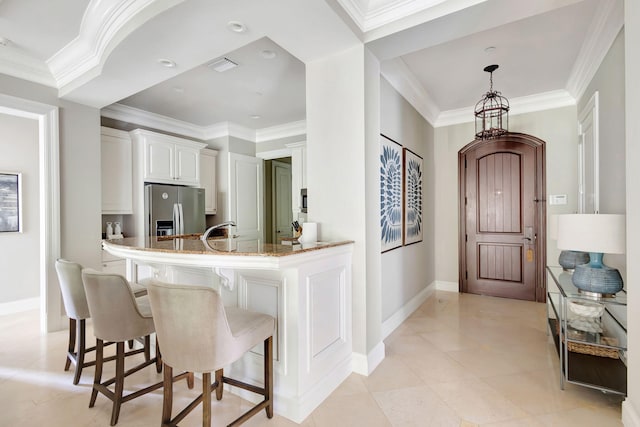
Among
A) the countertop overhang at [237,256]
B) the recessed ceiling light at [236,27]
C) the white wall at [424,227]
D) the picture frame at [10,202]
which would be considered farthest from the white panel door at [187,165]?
the white wall at [424,227]

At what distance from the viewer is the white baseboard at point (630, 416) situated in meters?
1.52

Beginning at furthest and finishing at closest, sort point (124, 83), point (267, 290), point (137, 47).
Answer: point (124, 83), point (137, 47), point (267, 290)

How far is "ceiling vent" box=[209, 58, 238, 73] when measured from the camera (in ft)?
9.86

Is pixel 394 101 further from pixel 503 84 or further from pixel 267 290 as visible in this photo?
pixel 267 290

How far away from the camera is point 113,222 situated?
423cm

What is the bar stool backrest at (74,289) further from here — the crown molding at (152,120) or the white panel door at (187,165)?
the crown molding at (152,120)

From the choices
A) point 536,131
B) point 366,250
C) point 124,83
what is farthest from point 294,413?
point 536,131

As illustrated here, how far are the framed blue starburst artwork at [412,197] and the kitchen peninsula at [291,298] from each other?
1.56 m

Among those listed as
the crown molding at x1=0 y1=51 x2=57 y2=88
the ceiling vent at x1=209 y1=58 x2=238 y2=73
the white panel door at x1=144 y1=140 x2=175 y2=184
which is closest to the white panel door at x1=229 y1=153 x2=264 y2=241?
the white panel door at x1=144 y1=140 x2=175 y2=184

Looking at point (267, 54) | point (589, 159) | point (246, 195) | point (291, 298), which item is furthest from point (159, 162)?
point (589, 159)

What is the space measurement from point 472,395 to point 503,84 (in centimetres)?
336

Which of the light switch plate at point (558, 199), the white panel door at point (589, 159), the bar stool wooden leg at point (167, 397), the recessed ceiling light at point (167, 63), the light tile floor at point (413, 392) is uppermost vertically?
the recessed ceiling light at point (167, 63)

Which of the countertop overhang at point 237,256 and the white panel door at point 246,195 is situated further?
the white panel door at point 246,195

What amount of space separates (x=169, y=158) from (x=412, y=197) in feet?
11.1
